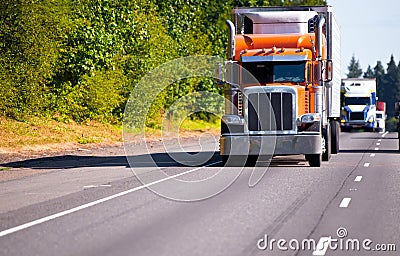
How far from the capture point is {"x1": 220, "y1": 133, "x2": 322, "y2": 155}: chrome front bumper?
2272 cm

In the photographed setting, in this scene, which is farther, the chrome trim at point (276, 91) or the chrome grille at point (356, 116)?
the chrome grille at point (356, 116)

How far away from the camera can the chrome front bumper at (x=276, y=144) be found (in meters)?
22.7

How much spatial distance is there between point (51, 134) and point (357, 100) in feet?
109

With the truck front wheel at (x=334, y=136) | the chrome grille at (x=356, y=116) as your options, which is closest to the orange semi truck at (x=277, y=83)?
the truck front wheel at (x=334, y=136)

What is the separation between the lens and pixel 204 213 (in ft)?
45.4

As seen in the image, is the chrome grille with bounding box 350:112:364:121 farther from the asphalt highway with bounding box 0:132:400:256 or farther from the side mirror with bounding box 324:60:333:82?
the asphalt highway with bounding box 0:132:400:256

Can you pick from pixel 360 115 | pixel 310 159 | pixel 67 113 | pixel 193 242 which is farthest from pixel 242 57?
pixel 360 115

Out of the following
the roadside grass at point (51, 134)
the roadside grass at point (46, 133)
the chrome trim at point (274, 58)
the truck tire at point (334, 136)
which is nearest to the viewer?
the chrome trim at point (274, 58)

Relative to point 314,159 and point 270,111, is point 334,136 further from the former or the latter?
point 270,111

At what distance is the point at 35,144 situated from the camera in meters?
32.1

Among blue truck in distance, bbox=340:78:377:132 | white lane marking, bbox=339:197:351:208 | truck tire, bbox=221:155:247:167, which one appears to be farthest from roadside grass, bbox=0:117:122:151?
blue truck in distance, bbox=340:78:377:132

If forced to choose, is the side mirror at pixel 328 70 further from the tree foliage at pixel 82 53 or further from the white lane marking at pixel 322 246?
the tree foliage at pixel 82 53

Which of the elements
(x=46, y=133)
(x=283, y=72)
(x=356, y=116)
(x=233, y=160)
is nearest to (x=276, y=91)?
(x=283, y=72)

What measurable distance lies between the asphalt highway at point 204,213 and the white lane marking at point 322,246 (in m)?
0.01
